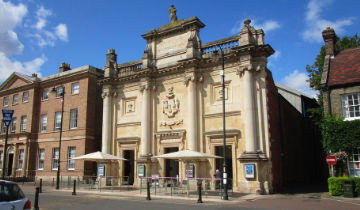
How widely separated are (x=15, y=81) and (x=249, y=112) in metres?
30.5

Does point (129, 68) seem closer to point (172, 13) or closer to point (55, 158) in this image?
point (172, 13)

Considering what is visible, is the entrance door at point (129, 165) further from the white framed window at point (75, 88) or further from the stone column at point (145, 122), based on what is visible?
the white framed window at point (75, 88)

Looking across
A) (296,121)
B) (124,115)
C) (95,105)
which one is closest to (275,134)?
(296,121)

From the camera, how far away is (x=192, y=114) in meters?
23.3

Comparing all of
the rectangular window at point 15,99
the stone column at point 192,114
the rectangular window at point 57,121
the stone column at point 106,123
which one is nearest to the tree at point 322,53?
the stone column at point 192,114

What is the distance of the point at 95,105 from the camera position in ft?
105

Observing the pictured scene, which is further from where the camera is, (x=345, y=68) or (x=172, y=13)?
(x=172, y=13)

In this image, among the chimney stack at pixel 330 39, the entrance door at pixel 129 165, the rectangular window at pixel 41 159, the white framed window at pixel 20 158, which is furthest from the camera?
the white framed window at pixel 20 158

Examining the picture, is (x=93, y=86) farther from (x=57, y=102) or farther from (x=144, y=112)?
(x=144, y=112)

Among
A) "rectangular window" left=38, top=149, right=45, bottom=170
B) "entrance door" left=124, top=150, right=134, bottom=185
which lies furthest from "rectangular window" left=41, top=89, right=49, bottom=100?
"entrance door" left=124, top=150, right=134, bottom=185

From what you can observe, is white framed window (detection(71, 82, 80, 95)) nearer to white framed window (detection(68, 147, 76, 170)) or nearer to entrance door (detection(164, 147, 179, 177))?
white framed window (detection(68, 147, 76, 170))

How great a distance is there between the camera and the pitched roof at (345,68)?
64.6 feet

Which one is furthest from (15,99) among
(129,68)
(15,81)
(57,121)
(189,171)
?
(189,171)

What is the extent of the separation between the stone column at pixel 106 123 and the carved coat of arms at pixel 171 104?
599 centimetres
